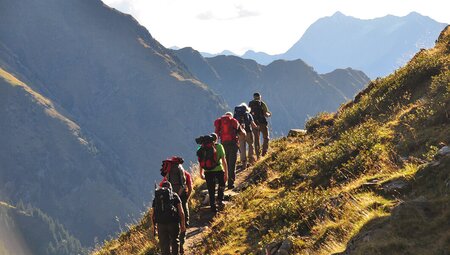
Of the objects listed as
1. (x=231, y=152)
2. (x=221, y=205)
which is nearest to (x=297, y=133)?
(x=231, y=152)

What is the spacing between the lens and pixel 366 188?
8383 millimetres

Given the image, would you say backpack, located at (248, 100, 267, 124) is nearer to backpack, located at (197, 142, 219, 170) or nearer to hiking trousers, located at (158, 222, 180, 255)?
backpack, located at (197, 142, 219, 170)

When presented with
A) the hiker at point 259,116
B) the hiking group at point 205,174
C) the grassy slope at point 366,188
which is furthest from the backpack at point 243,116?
the grassy slope at point 366,188

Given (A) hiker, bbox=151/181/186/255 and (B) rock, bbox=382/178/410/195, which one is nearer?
Result: (B) rock, bbox=382/178/410/195

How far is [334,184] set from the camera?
A: 416 inches

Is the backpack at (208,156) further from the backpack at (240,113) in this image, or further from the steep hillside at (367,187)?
the backpack at (240,113)

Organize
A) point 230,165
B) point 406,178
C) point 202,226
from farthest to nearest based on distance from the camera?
point 230,165
point 202,226
point 406,178

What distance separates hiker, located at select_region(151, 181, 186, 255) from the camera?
1036cm

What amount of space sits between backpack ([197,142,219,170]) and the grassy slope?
56.2 inches

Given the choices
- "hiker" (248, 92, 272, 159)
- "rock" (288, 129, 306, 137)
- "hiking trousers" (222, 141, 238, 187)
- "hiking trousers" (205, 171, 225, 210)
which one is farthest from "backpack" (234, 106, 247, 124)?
"hiking trousers" (205, 171, 225, 210)

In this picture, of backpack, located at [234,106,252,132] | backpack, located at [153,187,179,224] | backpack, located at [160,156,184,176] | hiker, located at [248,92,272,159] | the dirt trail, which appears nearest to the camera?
backpack, located at [153,187,179,224]

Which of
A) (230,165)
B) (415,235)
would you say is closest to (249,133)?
(230,165)

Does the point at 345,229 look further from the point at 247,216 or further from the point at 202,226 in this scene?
the point at 202,226

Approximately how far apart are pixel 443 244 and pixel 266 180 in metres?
9.36
